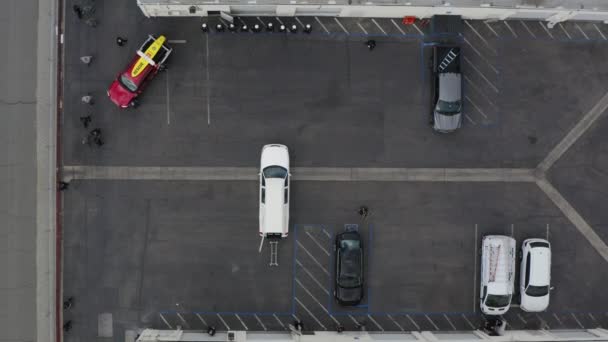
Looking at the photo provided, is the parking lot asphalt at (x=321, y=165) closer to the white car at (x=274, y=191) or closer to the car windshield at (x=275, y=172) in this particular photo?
the white car at (x=274, y=191)

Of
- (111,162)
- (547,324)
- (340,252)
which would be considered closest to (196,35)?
(111,162)

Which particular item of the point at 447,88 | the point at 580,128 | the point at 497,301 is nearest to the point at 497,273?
the point at 497,301

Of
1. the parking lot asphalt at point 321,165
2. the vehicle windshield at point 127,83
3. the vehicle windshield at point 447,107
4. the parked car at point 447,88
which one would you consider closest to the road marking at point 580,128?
→ the parking lot asphalt at point 321,165

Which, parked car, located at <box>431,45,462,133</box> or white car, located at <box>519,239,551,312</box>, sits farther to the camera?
white car, located at <box>519,239,551,312</box>

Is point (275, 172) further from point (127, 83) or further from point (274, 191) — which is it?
point (127, 83)

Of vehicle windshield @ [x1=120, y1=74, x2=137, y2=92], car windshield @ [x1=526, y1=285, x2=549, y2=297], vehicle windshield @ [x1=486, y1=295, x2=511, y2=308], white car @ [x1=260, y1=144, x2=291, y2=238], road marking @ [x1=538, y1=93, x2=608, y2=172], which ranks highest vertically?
vehicle windshield @ [x1=120, y1=74, x2=137, y2=92]

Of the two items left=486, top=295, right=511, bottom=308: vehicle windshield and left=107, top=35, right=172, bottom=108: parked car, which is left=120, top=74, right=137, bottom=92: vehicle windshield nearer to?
left=107, top=35, right=172, bottom=108: parked car

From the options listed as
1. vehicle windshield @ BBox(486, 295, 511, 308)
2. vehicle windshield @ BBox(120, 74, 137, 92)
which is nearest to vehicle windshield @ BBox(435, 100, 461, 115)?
vehicle windshield @ BBox(486, 295, 511, 308)
